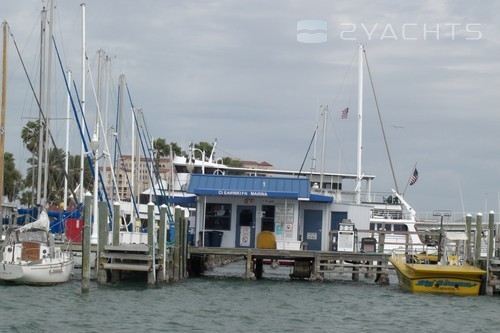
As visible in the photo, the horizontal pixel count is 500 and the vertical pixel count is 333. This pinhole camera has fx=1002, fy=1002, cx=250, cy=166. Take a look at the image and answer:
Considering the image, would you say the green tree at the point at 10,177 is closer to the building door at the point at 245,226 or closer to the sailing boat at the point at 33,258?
the building door at the point at 245,226

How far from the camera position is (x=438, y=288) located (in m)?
35.3

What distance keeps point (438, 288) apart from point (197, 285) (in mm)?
9216

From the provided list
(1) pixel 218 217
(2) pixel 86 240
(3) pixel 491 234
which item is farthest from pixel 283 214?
(2) pixel 86 240

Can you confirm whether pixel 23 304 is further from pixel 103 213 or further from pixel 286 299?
pixel 286 299

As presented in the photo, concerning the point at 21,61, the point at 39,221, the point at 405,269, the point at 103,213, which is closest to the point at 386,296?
the point at 405,269

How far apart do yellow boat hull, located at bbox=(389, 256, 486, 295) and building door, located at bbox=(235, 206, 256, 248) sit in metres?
9.83

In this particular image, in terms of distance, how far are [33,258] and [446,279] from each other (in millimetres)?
14422

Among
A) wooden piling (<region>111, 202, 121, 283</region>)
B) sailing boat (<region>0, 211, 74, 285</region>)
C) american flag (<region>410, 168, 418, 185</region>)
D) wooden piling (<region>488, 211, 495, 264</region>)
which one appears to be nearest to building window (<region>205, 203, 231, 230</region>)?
wooden piling (<region>111, 202, 121, 283</region>)

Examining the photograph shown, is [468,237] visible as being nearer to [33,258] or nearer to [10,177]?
[33,258]

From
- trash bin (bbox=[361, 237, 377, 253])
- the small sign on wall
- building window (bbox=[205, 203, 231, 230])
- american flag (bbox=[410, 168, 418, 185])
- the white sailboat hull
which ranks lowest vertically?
the white sailboat hull

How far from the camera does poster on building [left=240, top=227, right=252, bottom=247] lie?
43.8m

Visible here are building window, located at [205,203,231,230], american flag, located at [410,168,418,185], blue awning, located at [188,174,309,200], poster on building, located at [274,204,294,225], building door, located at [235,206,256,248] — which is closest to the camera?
blue awning, located at [188,174,309,200]

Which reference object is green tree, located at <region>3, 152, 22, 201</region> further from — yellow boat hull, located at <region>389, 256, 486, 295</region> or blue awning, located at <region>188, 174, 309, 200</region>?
yellow boat hull, located at <region>389, 256, 486, 295</region>

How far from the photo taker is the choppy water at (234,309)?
1046 inches
